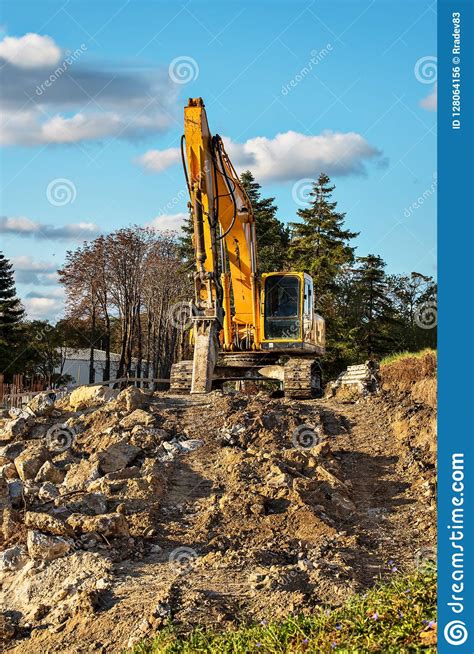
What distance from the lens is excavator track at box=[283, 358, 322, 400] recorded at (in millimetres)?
17641

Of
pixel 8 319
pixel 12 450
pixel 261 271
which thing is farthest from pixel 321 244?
pixel 12 450

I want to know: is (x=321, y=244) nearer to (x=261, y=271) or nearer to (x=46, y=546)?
(x=261, y=271)

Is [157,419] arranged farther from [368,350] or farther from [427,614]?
[368,350]

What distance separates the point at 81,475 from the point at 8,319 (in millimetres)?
35330

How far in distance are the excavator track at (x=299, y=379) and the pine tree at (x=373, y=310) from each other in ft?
65.7

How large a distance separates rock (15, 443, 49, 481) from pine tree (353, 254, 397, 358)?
2694cm

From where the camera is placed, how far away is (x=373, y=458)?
12.2 metres

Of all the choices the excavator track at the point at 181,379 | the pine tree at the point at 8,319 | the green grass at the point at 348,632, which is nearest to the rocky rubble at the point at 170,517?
the green grass at the point at 348,632

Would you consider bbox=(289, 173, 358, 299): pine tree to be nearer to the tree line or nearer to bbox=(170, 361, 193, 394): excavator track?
the tree line

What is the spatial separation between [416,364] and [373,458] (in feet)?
41.9

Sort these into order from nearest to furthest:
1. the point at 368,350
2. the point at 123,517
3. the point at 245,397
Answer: the point at 123,517, the point at 245,397, the point at 368,350

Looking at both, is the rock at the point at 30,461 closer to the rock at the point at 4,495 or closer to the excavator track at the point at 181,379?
the rock at the point at 4,495
